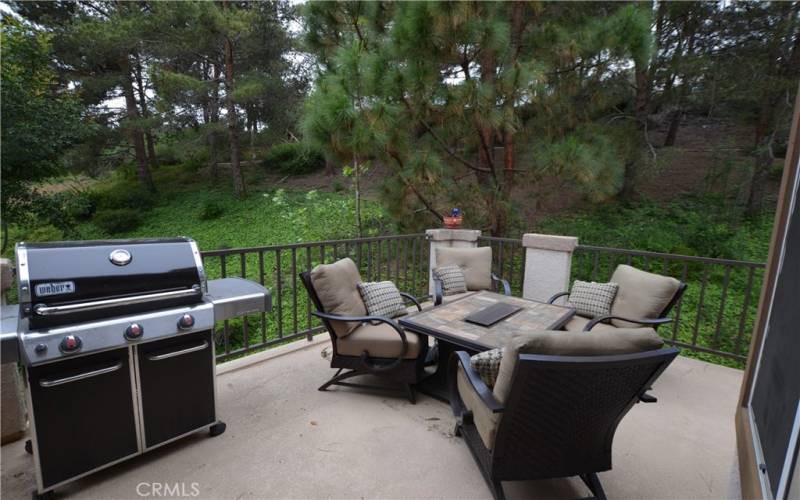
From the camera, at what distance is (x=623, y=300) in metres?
3.05

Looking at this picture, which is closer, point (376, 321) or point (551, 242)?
point (376, 321)

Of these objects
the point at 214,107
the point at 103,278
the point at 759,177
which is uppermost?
the point at 214,107

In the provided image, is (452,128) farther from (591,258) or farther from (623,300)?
(591,258)

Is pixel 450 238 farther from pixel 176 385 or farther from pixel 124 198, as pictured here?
pixel 124 198

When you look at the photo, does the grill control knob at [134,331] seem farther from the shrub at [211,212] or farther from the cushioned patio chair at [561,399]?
the shrub at [211,212]

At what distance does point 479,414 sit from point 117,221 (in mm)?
13722

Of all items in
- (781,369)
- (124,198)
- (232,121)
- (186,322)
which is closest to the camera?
(781,369)

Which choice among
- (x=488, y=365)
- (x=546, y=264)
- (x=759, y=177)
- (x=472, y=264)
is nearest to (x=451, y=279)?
(x=472, y=264)

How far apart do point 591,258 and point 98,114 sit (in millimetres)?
14384

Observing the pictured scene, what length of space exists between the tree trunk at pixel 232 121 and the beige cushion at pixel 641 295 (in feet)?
37.0

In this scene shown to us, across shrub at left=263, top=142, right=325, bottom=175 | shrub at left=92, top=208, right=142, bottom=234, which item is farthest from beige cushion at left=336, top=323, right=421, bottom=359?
shrub at left=263, top=142, right=325, bottom=175

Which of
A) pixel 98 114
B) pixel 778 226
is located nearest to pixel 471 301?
pixel 778 226

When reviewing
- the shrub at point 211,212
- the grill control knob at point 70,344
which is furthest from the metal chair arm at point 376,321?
the shrub at point 211,212

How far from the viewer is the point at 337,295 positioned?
9.11 ft
